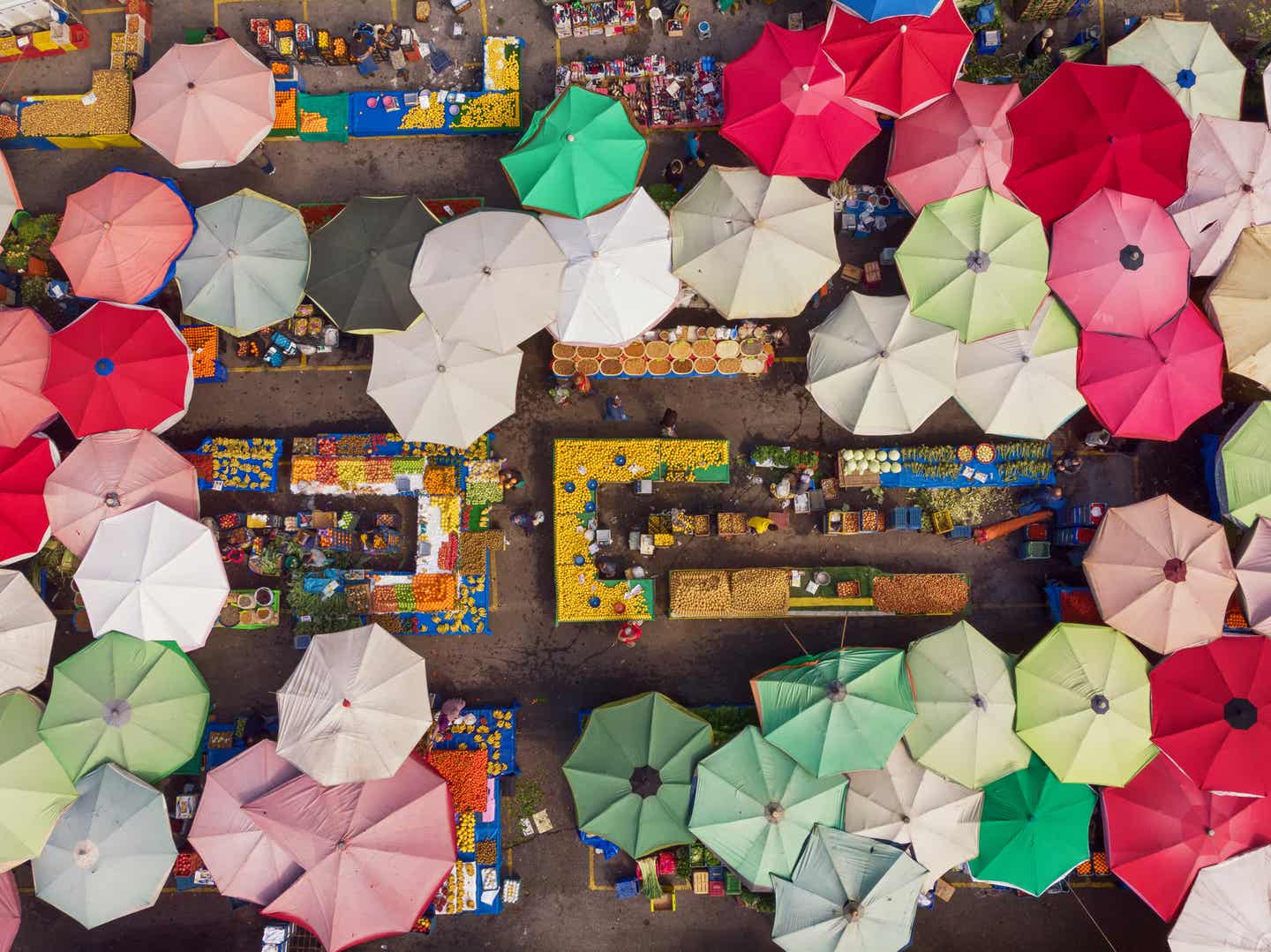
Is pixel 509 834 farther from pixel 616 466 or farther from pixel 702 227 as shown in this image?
pixel 702 227

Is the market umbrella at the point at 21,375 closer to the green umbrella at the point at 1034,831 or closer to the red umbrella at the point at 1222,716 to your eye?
the green umbrella at the point at 1034,831

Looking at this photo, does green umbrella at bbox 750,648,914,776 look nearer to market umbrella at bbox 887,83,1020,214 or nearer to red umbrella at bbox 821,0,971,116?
market umbrella at bbox 887,83,1020,214

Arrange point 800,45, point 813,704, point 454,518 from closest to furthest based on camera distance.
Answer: point 813,704, point 800,45, point 454,518

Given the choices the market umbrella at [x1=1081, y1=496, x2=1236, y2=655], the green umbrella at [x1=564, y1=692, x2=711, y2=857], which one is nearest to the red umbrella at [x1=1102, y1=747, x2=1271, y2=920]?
the market umbrella at [x1=1081, y1=496, x2=1236, y2=655]

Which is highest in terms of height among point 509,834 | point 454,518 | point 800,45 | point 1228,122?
point 800,45

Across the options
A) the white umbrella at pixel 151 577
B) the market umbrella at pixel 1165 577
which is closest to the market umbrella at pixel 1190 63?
the market umbrella at pixel 1165 577

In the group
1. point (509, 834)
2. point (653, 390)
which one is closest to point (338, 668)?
point (509, 834)

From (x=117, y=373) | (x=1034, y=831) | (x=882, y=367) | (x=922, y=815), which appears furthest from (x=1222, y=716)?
(x=117, y=373)
